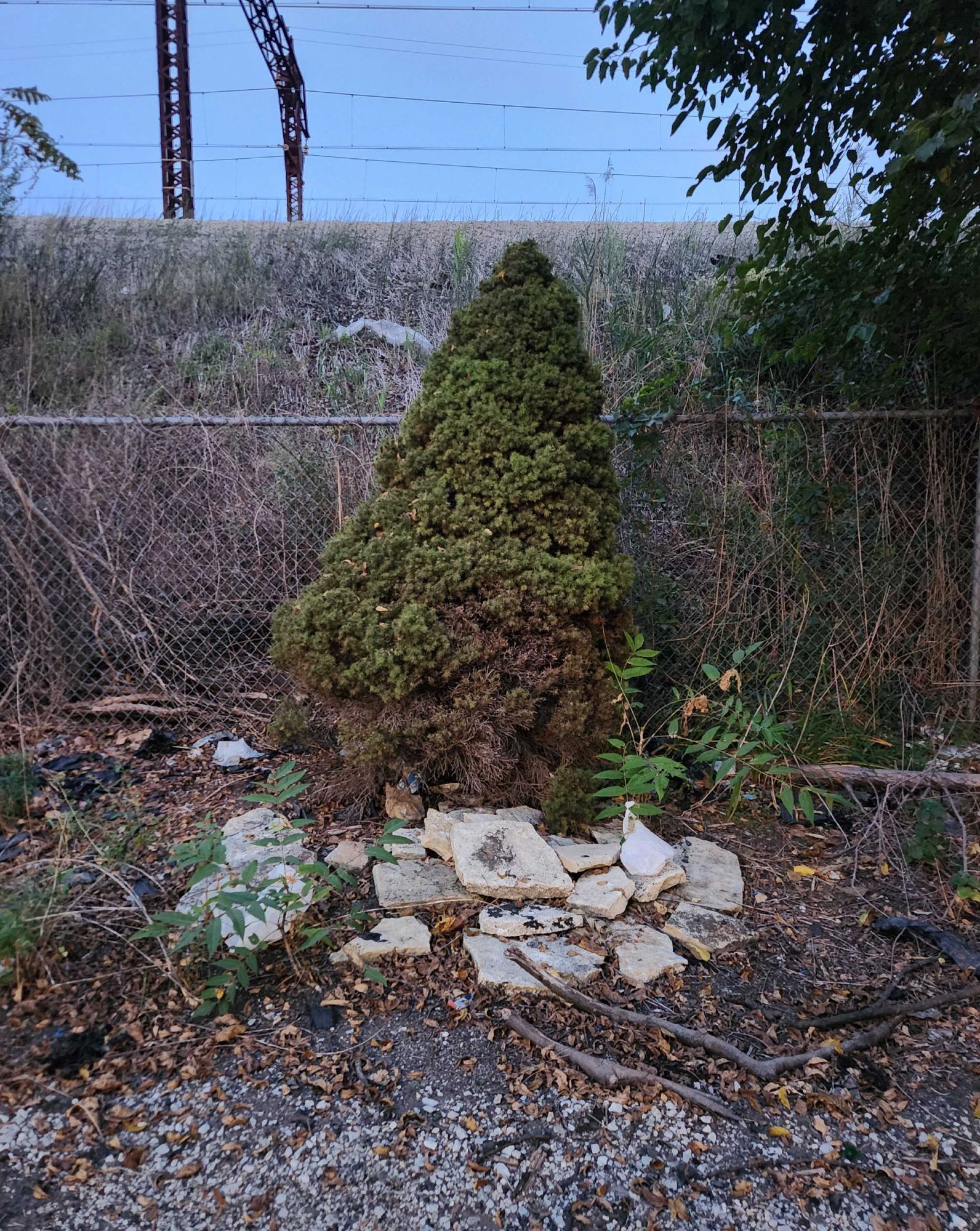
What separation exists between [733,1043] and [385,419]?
3086mm

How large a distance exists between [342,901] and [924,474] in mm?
3598

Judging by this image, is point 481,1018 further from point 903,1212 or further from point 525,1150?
point 903,1212

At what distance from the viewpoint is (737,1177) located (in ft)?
5.20

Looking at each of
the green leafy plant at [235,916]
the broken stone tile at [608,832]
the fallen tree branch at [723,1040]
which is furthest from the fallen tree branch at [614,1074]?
the broken stone tile at [608,832]

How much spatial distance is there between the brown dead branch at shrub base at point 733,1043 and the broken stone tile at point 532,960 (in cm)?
2

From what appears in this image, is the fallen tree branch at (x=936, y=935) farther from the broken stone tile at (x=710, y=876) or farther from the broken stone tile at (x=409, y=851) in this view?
the broken stone tile at (x=409, y=851)

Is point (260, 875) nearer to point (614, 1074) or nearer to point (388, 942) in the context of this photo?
point (388, 942)

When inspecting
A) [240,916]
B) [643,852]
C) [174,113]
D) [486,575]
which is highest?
[174,113]

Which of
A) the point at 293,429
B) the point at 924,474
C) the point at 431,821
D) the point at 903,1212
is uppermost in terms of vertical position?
the point at 293,429

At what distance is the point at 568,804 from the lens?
9.45ft

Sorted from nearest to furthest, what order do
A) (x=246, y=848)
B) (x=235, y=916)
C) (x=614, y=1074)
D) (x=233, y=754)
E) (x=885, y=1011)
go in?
(x=614, y=1074) → (x=235, y=916) → (x=885, y=1011) → (x=246, y=848) → (x=233, y=754)

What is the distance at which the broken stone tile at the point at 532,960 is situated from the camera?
7.04 feet

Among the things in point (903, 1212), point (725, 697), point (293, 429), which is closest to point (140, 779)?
point (293, 429)

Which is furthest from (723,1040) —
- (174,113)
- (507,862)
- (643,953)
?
(174,113)
